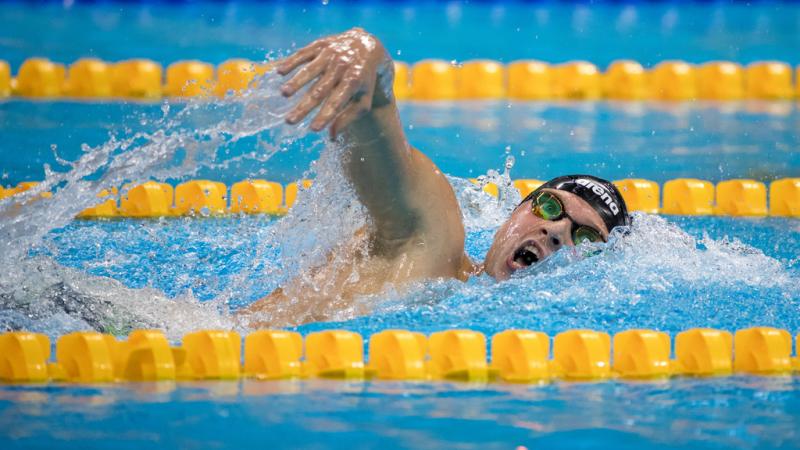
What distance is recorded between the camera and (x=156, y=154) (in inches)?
140

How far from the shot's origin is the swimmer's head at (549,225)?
3479 mm

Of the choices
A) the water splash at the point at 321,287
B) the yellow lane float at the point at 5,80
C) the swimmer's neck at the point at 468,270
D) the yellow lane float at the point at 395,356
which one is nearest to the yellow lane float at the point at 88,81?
the yellow lane float at the point at 5,80

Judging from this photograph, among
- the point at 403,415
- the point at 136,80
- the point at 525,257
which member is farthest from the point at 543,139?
the point at 403,415

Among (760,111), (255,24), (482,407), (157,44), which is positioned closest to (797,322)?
(482,407)

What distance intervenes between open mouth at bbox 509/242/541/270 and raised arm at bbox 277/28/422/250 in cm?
44

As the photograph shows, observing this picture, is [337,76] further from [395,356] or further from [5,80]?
[5,80]

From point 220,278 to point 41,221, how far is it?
25.9 inches

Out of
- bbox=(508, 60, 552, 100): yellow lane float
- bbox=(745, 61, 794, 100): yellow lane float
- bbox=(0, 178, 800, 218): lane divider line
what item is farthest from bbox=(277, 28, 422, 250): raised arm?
bbox=(745, 61, 794, 100): yellow lane float

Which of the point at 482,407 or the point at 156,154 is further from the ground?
the point at 156,154

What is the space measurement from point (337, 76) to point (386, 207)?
0.58 meters

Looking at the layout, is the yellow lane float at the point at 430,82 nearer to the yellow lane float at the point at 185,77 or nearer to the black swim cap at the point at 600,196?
the yellow lane float at the point at 185,77

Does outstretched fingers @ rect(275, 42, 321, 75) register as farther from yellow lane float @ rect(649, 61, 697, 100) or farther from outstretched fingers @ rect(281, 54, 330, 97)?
yellow lane float @ rect(649, 61, 697, 100)

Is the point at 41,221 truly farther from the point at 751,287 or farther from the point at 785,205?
the point at 785,205

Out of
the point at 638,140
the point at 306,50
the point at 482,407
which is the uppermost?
the point at 638,140
